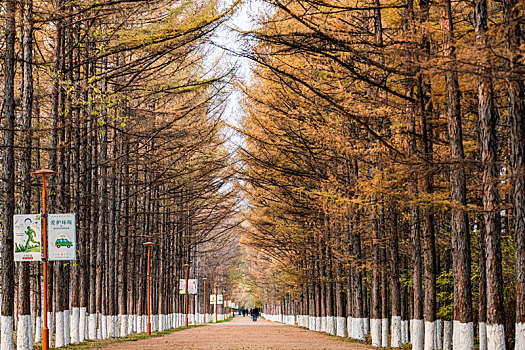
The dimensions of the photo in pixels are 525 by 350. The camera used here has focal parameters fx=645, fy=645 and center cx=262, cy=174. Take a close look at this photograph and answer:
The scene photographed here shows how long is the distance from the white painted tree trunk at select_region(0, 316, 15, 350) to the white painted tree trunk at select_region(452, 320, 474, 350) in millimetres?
10436

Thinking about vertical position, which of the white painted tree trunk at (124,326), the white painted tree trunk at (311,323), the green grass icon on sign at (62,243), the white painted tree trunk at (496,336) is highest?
the green grass icon on sign at (62,243)

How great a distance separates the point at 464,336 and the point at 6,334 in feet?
35.5

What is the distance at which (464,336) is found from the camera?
13.3 meters

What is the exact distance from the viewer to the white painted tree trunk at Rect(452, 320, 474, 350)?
13.3 meters

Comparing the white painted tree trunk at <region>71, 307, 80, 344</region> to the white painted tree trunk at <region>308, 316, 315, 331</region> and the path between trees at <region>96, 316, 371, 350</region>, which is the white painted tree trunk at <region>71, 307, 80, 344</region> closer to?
the path between trees at <region>96, 316, 371, 350</region>

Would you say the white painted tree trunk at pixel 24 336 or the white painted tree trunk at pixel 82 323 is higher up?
the white painted tree trunk at pixel 24 336

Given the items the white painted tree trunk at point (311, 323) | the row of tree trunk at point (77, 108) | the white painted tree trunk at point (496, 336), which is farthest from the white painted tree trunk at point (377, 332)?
the white painted tree trunk at point (311, 323)

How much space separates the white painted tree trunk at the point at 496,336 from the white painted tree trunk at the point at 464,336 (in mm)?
1471

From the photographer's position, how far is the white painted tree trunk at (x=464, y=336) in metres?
13.3

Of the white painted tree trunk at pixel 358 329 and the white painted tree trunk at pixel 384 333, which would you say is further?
the white painted tree trunk at pixel 358 329

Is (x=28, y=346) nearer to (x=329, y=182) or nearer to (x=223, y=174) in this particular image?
(x=329, y=182)

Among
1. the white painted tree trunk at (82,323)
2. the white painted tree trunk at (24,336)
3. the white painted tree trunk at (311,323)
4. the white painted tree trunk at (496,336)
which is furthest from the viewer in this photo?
the white painted tree trunk at (311,323)

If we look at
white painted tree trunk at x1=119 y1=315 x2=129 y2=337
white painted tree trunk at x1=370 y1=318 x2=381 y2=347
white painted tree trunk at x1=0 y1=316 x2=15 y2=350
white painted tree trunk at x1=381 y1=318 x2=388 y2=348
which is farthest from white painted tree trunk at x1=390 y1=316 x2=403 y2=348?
white painted tree trunk at x1=119 y1=315 x2=129 y2=337

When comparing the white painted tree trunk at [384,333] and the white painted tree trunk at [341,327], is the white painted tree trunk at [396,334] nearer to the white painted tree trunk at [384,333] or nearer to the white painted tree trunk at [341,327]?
the white painted tree trunk at [384,333]
